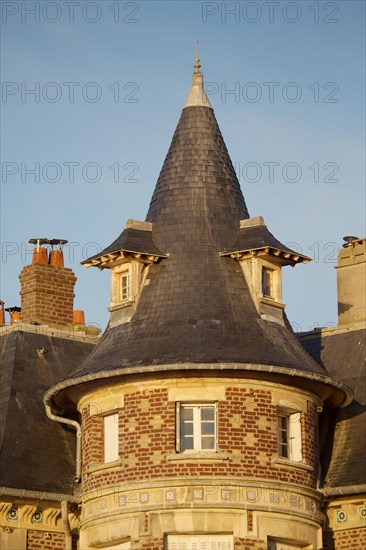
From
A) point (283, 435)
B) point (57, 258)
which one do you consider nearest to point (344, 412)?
point (283, 435)

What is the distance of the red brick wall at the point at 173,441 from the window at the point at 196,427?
9.3 inches

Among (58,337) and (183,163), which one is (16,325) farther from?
(183,163)

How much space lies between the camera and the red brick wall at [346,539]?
37.9 m

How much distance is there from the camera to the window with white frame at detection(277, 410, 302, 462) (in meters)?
37.8

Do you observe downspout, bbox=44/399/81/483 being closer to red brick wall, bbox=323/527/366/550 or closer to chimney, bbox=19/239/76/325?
chimney, bbox=19/239/76/325

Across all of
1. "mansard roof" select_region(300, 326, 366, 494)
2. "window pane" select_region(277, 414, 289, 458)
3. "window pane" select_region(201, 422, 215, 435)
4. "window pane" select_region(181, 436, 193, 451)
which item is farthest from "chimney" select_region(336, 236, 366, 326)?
"window pane" select_region(181, 436, 193, 451)

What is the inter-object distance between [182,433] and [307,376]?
287 centimetres

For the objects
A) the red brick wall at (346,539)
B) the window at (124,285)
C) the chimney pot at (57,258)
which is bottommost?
the red brick wall at (346,539)

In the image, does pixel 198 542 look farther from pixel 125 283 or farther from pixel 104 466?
pixel 125 283

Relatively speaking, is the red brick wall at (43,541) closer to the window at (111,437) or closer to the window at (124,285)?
the window at (111,437)

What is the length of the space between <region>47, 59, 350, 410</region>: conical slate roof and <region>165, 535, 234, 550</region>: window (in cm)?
345

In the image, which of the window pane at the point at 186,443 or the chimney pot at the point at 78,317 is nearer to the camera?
the window pane at the point at 186,443

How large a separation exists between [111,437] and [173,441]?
1814mm

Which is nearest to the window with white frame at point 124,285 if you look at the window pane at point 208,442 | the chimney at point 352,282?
the window pane at point 208,442
